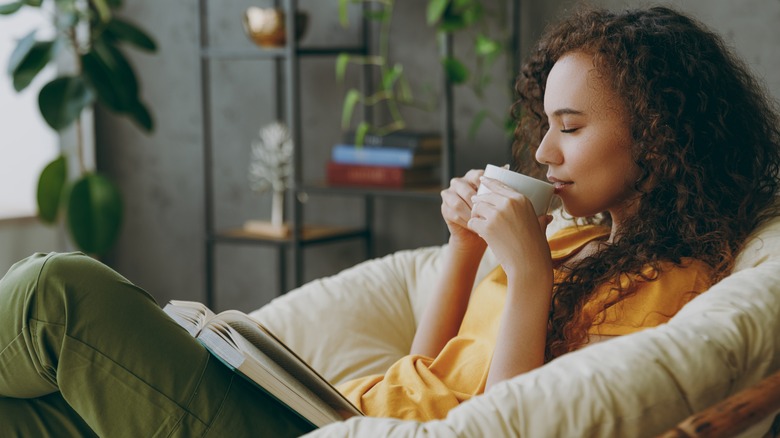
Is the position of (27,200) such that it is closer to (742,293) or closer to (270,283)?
(270,283)

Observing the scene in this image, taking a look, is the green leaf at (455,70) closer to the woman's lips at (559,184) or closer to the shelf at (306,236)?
the shelf at (306,236)

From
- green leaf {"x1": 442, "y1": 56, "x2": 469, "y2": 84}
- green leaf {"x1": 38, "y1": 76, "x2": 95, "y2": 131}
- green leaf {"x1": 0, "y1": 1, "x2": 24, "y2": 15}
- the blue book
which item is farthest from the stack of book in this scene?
green leaf {"x1": 0, "y1": 1, "x2": 24, "y2": 15}

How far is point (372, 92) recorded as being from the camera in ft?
10.0

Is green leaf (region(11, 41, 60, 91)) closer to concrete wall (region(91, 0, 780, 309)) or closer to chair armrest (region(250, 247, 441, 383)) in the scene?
concrete wall (region(91, 0, 780, 309))

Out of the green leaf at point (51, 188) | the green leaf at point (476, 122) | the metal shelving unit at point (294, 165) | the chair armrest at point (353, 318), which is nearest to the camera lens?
the chair armrest at point (353, 318)

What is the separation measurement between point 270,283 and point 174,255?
16.6 inches

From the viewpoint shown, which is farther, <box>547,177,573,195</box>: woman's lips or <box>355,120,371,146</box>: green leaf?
<box>355,120,371,146</box>: green leaf

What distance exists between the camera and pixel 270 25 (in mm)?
2857

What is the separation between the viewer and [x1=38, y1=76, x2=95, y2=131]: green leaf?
283 cm

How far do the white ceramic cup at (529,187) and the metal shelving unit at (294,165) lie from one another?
4.39 feet

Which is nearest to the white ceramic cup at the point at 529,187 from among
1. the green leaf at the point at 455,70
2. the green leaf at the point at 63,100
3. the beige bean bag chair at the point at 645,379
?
the beige bean bag chair at the point at 645,379

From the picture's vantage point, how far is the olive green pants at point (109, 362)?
1.23 m

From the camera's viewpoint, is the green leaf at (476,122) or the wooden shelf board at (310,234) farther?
the wooden shelf board at (310,234)

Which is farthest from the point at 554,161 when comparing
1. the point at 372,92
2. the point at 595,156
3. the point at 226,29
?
the point at 226,29
